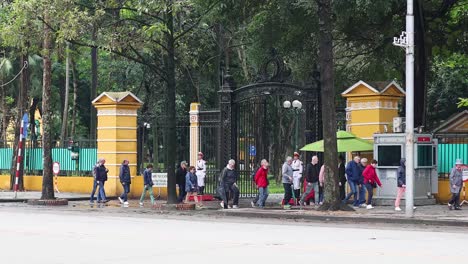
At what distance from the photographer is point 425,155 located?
27609mm

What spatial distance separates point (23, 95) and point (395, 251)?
90.5 feet

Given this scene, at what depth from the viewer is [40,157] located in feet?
129

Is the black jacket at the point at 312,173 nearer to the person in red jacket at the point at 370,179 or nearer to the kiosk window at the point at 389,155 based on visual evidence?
the person in red jacket at the point at 370,179

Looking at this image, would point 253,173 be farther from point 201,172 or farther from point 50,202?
point 50,202

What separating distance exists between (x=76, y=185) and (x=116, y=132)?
13.3 ft

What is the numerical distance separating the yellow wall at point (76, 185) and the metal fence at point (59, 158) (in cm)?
31

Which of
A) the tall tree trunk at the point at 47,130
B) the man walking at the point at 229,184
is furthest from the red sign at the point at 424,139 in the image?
the tall tree trunk at the point at 47,130

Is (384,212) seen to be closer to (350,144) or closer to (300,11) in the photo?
(350,144)

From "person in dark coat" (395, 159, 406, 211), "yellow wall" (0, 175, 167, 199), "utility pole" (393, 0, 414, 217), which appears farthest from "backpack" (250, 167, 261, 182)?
"utility pole" (393, 0, 414, 217)

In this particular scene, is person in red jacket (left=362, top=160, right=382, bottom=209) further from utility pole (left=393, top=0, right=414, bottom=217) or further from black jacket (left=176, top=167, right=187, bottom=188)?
black jacket (left=176, top=167, right=187, bottom=188)

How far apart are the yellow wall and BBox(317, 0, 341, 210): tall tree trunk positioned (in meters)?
9.50

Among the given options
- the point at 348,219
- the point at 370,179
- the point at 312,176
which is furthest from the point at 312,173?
the point at 348,219

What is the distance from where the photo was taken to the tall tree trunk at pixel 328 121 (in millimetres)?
25547

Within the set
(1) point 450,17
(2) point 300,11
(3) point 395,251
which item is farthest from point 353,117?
(3) point 395,251
